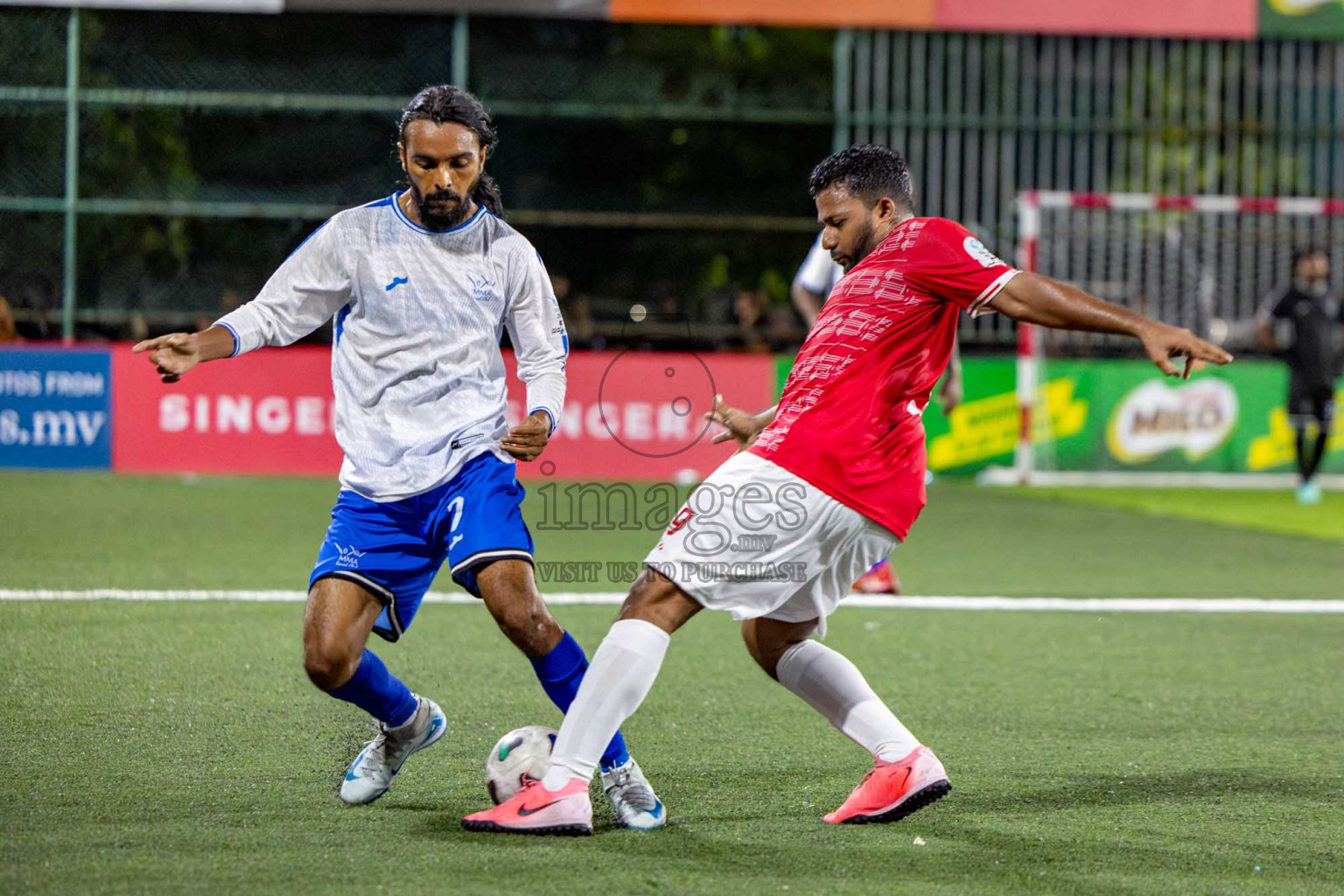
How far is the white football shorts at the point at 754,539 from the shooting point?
14.2 feet

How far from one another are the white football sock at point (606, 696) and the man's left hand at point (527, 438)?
56 cm

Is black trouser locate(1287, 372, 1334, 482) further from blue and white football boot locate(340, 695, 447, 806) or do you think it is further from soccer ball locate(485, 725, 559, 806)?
soccer ball locate(485, 725, 559, 806)

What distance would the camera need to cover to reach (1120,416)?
669 inches

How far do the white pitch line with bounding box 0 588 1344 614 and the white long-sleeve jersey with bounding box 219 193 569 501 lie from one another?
13.2 ft

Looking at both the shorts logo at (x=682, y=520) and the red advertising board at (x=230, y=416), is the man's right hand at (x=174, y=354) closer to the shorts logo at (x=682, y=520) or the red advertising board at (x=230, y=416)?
the shorts logo at (x=682, y=520)

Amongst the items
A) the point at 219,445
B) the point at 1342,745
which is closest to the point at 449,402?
the point at 1342,745

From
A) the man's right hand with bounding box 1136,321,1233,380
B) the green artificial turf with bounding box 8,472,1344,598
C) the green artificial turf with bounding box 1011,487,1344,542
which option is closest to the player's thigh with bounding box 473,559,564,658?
the man's right hand with bounding box 1136,321,1233,380

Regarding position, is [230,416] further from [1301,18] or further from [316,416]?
[1301,18]

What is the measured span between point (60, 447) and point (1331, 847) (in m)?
13.4

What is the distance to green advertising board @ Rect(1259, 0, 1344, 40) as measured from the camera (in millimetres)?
17406

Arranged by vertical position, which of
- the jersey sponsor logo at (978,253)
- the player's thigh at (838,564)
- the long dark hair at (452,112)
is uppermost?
the long dark hair at (452,112)

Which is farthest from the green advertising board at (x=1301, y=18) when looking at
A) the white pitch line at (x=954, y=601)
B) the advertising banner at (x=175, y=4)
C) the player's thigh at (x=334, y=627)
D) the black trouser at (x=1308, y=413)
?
the player's thigh at (x=334, y=627)

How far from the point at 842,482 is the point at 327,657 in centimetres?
147

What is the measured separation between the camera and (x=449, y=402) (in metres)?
4.62
